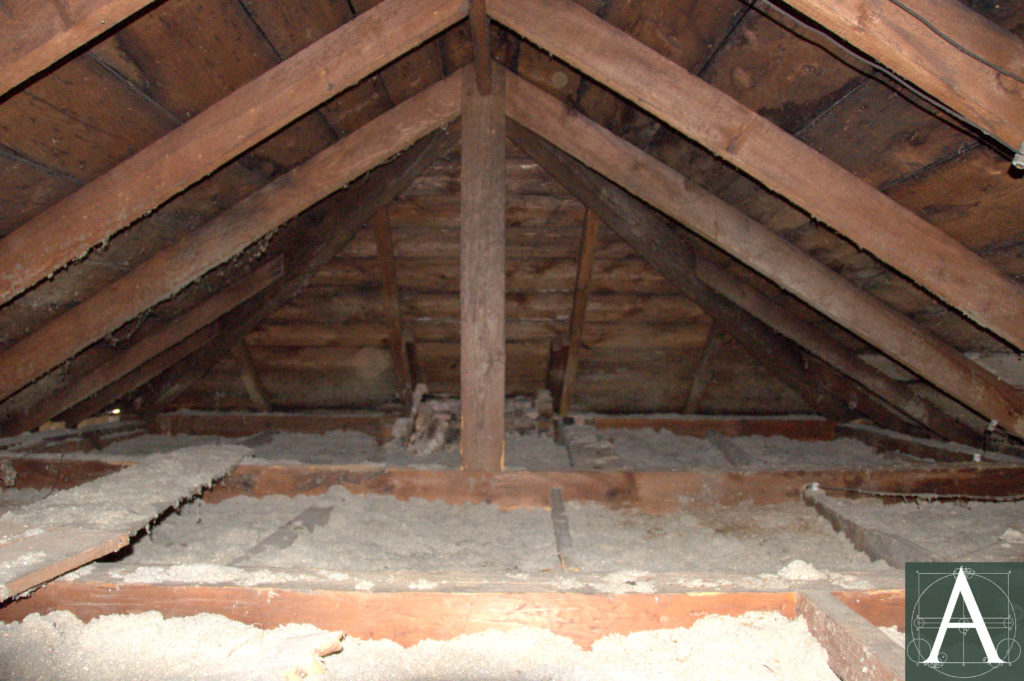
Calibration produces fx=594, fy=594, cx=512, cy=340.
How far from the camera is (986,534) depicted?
92.6 inches

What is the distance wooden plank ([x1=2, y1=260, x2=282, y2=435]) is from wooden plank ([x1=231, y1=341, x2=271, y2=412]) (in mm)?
1016

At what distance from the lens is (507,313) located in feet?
14.0

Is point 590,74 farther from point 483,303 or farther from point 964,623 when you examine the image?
point 964,623

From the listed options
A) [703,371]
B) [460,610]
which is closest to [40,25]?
[460,610]

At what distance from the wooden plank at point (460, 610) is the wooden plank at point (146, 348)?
6.64ft

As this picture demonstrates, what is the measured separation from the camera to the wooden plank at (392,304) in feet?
12.1

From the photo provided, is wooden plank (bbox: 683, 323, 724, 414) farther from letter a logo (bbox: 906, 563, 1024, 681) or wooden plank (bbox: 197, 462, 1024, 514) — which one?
letter a logo (bbox: 906, 563, 1024, 681)

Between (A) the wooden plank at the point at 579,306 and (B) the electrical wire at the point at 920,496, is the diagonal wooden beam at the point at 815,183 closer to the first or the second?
(B) the electrical wire at the point at 920,496

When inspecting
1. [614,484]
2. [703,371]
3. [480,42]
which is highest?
[480,42]

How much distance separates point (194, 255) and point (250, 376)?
226 centimetres

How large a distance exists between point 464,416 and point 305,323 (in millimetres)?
2166

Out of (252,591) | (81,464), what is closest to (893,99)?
(252,591)

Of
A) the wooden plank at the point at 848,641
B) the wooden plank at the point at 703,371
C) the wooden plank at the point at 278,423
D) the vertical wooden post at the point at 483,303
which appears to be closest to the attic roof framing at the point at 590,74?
the vertical wooden post at the point at 483,303

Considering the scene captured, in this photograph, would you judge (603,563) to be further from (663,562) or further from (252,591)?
(252,591)
